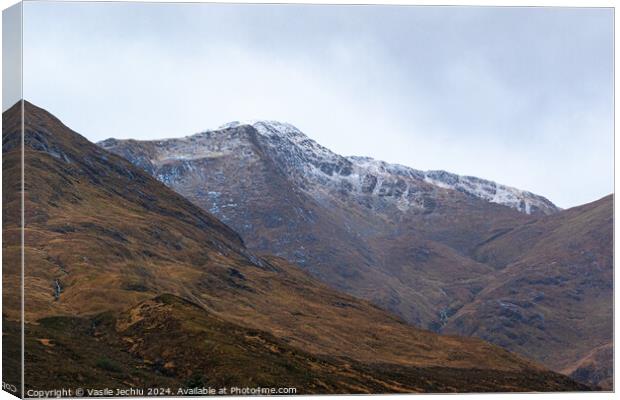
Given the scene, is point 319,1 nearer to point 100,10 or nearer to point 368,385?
point 100,10

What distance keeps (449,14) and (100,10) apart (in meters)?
54.5

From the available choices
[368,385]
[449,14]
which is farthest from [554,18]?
[368,385]

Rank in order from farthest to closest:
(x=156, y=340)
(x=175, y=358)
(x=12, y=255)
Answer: (x=156, y=340), (x=175, y=358), (x=12, y=255)

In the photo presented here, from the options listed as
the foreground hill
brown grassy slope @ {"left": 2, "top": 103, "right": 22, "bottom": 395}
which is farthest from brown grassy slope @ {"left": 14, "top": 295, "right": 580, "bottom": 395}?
brown grassy slope @ {"left": 2, "top": 103, "right": 22, "bottom": 395}

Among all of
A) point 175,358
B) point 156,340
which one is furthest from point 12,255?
point 156,340

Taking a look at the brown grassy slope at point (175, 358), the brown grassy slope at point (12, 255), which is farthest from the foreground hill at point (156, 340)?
the brown grassy slope at point (12, 255)

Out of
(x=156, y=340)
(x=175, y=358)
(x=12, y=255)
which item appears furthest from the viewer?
(x=156, y=340)

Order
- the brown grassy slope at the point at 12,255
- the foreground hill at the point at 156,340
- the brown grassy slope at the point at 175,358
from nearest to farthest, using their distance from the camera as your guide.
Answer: the brown grassy slope at the point at 12,255, the brown grassy slope at the point at 175,358, the foreground hill at the point at 156,340

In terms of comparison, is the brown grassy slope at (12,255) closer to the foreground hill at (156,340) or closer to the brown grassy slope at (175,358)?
the foreground hill at (156,340)

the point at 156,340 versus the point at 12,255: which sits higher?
the point at 12,255

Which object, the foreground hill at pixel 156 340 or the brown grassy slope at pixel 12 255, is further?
the foreground hill at pixel 156 340

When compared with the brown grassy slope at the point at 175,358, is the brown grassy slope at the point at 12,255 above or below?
above

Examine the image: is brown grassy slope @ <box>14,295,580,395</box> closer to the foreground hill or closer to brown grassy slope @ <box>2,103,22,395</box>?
the foreground hill

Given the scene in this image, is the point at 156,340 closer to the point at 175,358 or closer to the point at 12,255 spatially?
the point at 175,358
